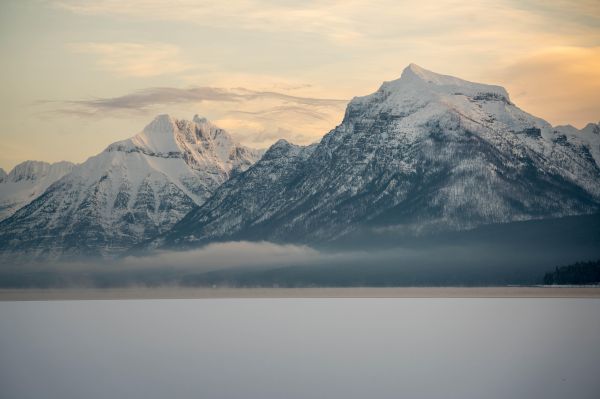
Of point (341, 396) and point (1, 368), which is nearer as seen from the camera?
point (341, 396)

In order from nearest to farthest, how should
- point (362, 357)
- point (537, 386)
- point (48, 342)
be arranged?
point (537, 386)
point (362, 357)
point (48, 342)

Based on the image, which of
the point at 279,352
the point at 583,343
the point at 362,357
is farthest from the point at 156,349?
the point at 583,343

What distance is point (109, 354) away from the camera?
510ft

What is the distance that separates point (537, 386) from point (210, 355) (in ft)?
167

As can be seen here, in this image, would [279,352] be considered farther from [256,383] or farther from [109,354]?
[256,383]

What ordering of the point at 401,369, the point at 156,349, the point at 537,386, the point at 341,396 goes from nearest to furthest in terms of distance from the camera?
the point at 341,396, the point at 537,386, the point at 401,369, the point at 156,349

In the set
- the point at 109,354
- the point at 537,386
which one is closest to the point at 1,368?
the point at 109,354

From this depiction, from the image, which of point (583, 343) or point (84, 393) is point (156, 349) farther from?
point (583, 343)

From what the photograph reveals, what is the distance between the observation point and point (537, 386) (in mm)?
118000

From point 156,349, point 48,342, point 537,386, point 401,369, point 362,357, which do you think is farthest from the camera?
point 48,342

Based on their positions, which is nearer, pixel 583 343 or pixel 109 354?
pixel 109 354

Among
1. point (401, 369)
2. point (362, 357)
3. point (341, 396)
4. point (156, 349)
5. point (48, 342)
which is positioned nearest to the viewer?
point (341, 396)

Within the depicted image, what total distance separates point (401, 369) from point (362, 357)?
580 inches

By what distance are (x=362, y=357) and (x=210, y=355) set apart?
854 inches
